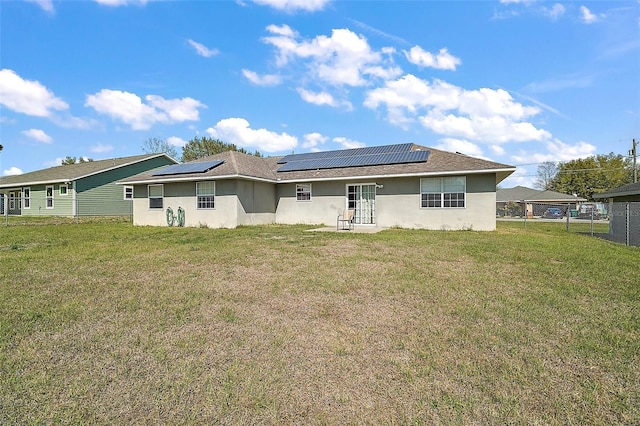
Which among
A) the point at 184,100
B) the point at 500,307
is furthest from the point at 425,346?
the point at 184,100

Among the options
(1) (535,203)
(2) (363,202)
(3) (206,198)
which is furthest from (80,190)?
(1) (535,203)

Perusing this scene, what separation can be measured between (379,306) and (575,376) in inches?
81.0

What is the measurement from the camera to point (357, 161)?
653 inches

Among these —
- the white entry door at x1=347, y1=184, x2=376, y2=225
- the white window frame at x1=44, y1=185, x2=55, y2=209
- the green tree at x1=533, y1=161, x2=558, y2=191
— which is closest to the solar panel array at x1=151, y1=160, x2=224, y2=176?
the white entry door at x1=347, y1=184, x2=376, y2=225

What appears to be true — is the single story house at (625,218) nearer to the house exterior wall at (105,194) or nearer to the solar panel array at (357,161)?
the solar panel array at (357,161)

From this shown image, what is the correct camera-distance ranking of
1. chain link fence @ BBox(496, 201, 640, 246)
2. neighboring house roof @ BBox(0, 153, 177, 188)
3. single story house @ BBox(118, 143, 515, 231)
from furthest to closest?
neighboring house roof @ BBox(0, 153, 177, 188)
single story house @ BBox(118, 143, 515, 231)
chain link fence @ BBox(496, 201, 640, 246)

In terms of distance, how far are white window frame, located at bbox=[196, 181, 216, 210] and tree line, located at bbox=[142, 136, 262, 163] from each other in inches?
1065

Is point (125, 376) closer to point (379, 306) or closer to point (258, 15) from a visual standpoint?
point (379, 306)

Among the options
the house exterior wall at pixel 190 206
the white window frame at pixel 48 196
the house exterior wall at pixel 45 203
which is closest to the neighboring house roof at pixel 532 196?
the house exterior wall at pixel 190 206

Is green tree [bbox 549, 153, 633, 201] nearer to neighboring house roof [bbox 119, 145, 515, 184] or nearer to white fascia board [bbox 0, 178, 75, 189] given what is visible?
neighboring house roof [bbox 119, 145, 515, 184]

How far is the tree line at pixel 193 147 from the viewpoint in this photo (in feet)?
138

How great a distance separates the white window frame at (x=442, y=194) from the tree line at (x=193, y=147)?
3212 centimetres

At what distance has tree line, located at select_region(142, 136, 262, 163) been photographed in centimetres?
4203

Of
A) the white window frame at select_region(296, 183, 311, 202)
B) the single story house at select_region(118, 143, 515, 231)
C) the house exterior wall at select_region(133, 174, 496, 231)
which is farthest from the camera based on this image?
the white window frame at select_region(296, 183, 311, 202)
